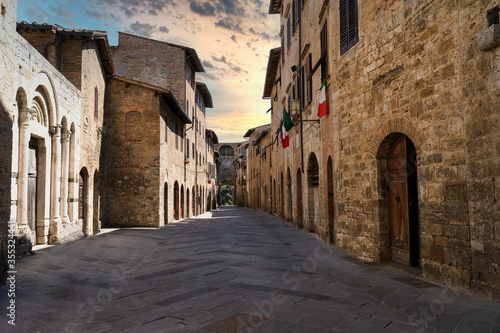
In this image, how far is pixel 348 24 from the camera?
788 centimetres

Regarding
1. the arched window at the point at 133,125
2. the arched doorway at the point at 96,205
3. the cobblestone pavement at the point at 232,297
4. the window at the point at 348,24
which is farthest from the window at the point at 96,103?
the window at the point at 348,24

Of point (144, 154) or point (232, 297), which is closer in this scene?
point (232, 297)

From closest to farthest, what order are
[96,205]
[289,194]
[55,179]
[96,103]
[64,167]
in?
[55,179] < [64,167] < [96,205] < [96,103] < [289,194]

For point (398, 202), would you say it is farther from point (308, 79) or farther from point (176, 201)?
point (176, 201)

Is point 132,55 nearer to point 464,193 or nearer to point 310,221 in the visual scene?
point 310,221

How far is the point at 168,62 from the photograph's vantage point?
880 inches

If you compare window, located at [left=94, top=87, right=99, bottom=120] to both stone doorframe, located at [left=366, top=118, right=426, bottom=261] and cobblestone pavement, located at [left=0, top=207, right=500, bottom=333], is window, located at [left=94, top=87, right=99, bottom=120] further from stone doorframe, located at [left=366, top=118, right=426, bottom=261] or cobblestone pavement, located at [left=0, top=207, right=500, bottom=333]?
stone doorframe, located at [left=366, top=118, right=426, bottom=261]

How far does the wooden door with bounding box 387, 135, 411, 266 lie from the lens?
6336 mm

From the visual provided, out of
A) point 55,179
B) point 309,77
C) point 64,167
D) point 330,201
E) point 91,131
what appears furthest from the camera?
point 91,131

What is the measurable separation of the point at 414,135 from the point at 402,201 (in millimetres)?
1388

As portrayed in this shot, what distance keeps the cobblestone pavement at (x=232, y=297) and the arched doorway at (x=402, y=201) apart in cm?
54

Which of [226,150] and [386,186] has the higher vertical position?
[226,150]

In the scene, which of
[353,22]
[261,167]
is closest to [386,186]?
[353,22]

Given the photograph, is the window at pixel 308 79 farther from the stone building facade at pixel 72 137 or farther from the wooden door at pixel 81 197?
the wooden door at pixel 81 197
